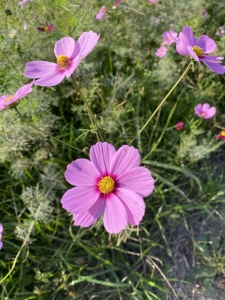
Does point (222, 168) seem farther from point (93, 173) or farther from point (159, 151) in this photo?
point (93, 173)

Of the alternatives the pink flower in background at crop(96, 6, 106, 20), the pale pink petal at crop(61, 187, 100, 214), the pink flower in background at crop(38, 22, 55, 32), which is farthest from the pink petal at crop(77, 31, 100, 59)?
the pink flower in background at crop(96, 6, 106, 20)

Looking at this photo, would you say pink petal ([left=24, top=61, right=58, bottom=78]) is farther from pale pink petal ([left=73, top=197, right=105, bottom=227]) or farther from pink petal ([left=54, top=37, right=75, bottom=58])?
pale pink petal ([left=73, top=197, right=105, bottom=227])

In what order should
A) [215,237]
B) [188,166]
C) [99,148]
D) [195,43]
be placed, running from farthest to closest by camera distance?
[188,166], [215,237], [195,43], [99,148]

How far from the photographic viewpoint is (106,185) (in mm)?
707

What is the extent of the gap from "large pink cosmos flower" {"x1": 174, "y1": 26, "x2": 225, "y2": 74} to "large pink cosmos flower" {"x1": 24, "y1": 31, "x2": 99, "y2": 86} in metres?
0.19

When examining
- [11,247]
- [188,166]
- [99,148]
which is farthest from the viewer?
[188,166]

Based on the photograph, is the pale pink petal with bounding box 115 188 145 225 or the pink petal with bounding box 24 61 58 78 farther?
the pink petal with bounding box 24 61 58 78

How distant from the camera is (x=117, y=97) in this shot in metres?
1.36

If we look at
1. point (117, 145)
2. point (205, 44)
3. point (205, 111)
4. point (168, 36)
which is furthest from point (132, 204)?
point (168, 36)

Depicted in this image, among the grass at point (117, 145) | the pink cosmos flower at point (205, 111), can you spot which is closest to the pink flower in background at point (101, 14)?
the grass at point (117, 145)

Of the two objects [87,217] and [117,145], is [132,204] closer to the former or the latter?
[87,217]

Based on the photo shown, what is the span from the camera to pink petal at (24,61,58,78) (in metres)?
0.81

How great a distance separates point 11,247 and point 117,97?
691mm

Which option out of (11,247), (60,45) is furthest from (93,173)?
(11,247)
